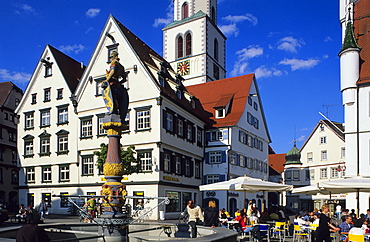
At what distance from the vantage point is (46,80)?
3569cm

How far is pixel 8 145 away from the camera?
143 feet

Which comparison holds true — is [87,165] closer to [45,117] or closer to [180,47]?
[45,117]

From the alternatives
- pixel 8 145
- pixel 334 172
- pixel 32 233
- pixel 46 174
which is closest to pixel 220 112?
pixel 46 174

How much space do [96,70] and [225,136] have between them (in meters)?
12.5

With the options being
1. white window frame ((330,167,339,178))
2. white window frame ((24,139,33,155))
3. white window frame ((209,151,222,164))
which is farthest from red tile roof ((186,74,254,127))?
white window frame ((330,167,339,178))

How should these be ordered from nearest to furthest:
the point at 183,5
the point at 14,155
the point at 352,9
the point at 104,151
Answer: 1. the point at 104,151
2. the point at 352,9
3. the point at 14,155
4. the point at 183,5

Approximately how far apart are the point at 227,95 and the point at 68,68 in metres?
15.4

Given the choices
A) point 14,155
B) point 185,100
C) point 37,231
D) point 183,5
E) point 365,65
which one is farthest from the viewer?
point 183,5

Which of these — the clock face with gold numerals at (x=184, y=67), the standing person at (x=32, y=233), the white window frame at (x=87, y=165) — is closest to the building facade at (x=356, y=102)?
the white window frame at (x=87, y=165)

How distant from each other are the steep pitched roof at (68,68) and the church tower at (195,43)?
60.3ft

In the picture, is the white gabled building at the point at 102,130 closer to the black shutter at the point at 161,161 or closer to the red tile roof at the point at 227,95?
the black shutter at the point at 161,161

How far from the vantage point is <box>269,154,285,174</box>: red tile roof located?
61.1 m

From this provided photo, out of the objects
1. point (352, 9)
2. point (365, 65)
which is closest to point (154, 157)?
point (365, 65)

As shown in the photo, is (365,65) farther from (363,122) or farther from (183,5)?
(183,5)
